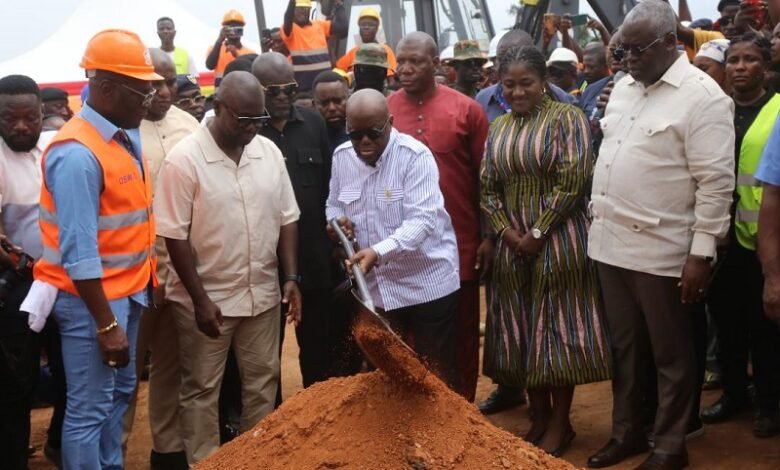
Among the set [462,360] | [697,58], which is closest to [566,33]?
[697,58]

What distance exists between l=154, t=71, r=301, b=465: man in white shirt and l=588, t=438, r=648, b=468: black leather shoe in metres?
1.66

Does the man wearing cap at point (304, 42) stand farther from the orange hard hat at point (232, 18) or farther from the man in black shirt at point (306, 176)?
the man in black shirt at point (306, 176)

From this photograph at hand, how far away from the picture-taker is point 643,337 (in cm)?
479

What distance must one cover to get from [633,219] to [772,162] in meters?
0.73

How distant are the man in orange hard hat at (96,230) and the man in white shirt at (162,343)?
0.90 metres

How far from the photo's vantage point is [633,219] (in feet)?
14.9

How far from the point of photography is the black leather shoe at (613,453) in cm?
486

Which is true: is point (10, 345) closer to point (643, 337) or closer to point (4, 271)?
point (4, 271)

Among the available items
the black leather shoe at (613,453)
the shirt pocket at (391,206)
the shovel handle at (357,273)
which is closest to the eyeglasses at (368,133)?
the shirt pocket at (391,206)

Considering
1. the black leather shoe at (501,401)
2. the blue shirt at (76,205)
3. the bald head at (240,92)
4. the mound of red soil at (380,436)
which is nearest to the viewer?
the mound of red soil at (380,436)

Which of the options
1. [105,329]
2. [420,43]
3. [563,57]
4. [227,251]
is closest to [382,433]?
[105,329]

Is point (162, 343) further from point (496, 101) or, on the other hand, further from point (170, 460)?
point (496, 101)

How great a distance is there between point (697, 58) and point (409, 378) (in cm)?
317

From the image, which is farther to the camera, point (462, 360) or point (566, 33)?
point (566, 33)
